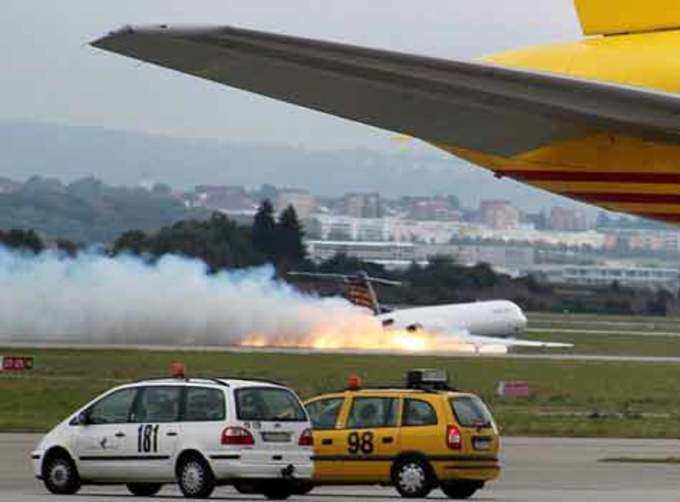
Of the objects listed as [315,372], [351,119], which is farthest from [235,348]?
[351,119]

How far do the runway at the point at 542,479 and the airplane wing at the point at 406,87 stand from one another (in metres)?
10.6

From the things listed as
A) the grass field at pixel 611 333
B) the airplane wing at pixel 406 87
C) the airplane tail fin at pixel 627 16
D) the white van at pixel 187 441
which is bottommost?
the grass field at pixel 611 333

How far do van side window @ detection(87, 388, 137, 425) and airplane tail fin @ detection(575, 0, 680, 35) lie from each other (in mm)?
11938

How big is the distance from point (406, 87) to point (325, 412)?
14313 millimetres

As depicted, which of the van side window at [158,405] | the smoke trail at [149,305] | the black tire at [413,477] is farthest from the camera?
the smoke trail at [149,305]

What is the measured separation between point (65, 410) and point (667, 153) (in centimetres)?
3672

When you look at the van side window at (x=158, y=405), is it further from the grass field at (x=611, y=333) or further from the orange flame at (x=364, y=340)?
the grass field at (x=611, y=333)

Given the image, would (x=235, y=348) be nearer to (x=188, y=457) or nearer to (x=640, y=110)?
(x=188, y=457)

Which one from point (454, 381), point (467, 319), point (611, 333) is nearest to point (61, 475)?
point (454, 381)

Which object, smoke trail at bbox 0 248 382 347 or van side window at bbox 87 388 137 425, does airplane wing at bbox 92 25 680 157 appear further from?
smoke trail at bbox 0 248 382 347

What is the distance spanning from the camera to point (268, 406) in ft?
102

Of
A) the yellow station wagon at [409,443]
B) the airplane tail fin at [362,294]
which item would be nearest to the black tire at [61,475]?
the yellow station wagon at [409,443]

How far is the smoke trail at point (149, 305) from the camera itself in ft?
312

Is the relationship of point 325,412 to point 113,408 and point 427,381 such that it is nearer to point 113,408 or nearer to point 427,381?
point 427,381
